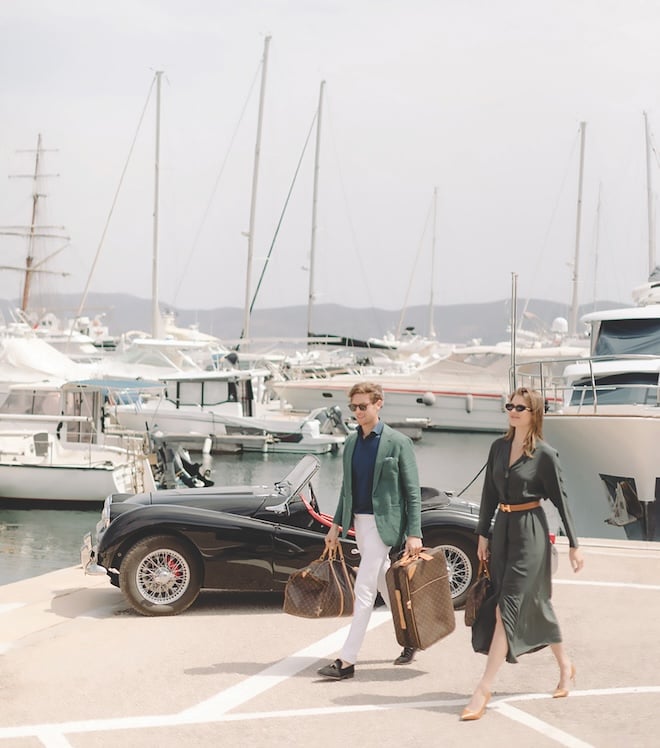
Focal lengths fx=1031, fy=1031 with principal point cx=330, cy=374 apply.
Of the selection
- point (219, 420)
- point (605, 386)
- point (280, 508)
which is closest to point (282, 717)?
point (280, 508)

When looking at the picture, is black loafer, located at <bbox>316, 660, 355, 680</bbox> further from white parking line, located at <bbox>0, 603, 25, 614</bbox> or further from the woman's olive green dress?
white parking line, located at <bbox>0, 603, 25, 614</bbox>

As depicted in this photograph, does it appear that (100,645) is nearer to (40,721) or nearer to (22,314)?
(40,721)

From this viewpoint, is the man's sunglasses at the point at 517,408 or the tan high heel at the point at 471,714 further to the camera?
the man's sunglasses at the point at 517,408

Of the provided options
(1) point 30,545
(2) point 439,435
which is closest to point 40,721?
(1) point 30,545

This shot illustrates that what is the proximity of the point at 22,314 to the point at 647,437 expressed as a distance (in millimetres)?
72122

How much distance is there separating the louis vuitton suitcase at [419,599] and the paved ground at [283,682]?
28 centimetres

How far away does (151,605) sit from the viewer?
27.2 feet

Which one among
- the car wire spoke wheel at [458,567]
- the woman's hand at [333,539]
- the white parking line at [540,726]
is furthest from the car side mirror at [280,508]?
the white parking line at [540,726]

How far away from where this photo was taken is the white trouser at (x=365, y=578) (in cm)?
630

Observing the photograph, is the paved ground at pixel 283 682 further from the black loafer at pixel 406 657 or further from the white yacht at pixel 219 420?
the white yacht at pixel 219 420

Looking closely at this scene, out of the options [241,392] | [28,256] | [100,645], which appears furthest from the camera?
[28,256]

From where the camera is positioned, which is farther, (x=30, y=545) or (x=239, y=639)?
(x=30, y=545)

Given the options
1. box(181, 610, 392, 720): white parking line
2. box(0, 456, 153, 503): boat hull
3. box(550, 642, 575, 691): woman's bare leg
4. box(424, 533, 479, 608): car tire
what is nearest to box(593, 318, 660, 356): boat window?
box(424, 533, 479, 608): car tire

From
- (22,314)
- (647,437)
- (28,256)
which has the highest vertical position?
(28,256)
